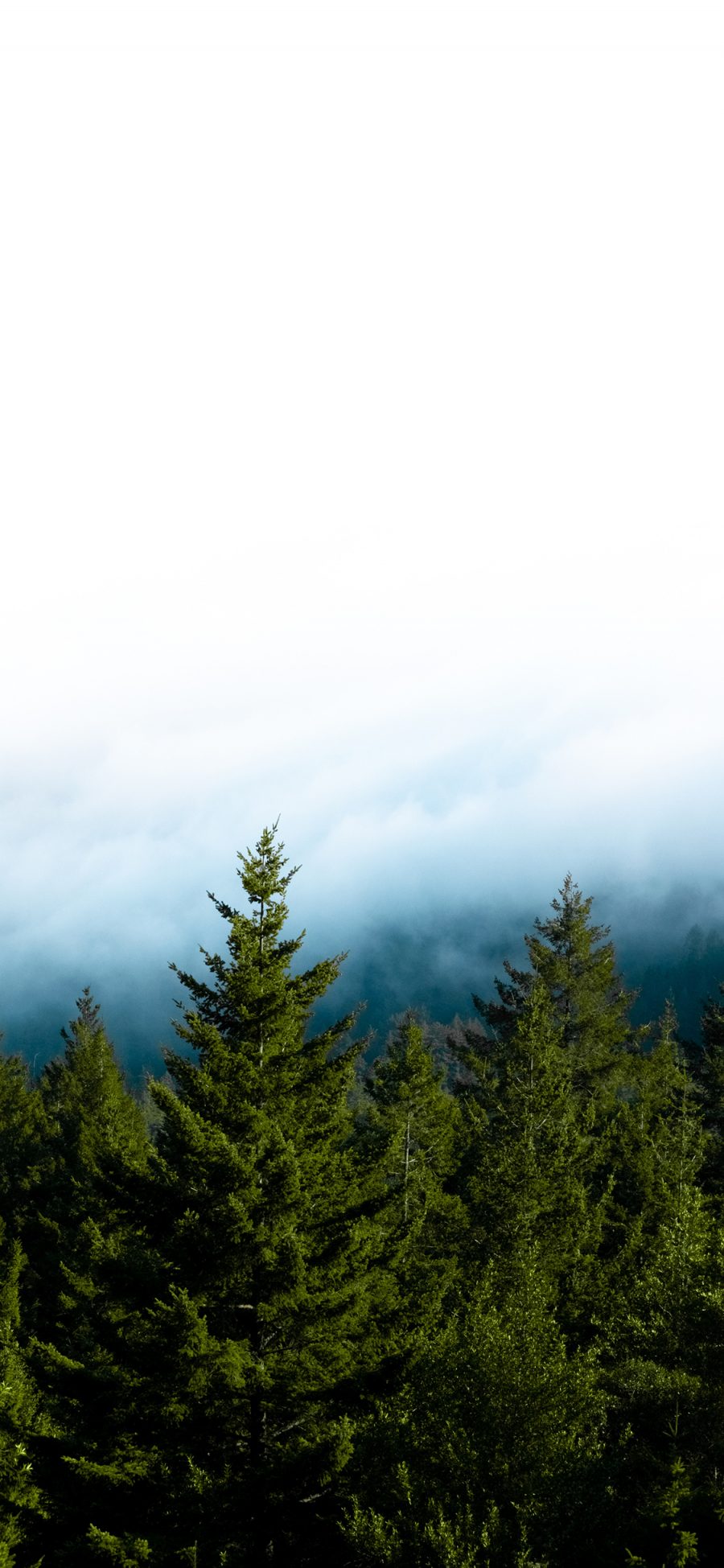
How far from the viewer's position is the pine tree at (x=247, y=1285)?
19.0m

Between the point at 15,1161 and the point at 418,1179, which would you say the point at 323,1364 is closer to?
the point at 418,1179

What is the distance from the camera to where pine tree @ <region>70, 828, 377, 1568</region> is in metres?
19.0

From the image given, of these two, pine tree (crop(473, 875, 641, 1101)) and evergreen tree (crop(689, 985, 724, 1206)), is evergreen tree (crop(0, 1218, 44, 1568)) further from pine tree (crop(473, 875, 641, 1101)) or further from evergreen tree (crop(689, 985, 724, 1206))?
pine tree (crop(473, 875, 641, 1101))

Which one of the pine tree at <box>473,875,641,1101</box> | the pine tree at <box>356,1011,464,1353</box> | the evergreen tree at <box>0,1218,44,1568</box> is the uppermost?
the pine tree at <box>473,875,641,1101</box>

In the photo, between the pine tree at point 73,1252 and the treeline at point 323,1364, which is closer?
the treeline at point 323,1364

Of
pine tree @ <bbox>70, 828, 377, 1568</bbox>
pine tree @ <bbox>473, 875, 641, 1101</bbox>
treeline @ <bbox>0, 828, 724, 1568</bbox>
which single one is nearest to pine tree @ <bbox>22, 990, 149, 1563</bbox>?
treeline @ <bbox>0, 828, 724, 1568</bbox>


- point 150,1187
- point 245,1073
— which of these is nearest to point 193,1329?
point 150,1187

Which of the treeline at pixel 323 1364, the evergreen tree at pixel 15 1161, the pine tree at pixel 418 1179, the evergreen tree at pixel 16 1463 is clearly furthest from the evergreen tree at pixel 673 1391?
the evergreen tree at pixel 15 1161

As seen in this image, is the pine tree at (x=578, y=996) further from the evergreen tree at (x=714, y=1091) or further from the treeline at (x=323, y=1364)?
the treeline at (x=323, y=1364)

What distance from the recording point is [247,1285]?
1975 cm

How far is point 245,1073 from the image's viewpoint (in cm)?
2053

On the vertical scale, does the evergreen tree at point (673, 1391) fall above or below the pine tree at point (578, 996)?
below

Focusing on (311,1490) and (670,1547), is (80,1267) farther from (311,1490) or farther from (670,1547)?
→ (670,1547)

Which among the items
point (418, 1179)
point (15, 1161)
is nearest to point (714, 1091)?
point (418, 1179)
